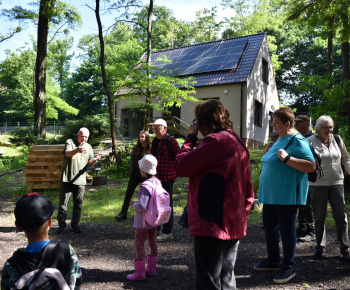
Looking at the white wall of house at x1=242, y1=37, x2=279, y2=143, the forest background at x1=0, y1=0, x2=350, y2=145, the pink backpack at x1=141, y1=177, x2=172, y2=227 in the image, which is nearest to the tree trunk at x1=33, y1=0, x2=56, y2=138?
the forest background at x1=0, y1=0, x2=350, y2=145

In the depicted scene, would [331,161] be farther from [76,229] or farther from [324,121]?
[76,229]

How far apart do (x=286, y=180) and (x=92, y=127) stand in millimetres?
15420

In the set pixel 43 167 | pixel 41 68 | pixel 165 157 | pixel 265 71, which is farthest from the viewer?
pixel 265 71

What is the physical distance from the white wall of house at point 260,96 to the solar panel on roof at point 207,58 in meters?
1.52

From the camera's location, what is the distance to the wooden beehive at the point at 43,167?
31.9 ft

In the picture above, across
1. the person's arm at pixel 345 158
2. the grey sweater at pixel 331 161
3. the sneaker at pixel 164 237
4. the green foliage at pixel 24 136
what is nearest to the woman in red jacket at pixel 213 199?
the grey sweater at pixel 331 161

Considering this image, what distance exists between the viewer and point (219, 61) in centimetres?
2173

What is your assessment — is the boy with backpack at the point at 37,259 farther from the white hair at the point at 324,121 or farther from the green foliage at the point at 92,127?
the green foliage at the point at 92,127

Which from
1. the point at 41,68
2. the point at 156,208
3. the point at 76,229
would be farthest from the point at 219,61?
the point at 156,208

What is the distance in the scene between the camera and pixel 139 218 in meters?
3.86

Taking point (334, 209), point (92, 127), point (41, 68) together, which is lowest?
point (334, 209)

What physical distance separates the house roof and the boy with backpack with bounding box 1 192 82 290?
18.6m

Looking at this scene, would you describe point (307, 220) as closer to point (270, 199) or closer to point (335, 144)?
point (335, 144)

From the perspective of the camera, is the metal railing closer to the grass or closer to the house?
the house
